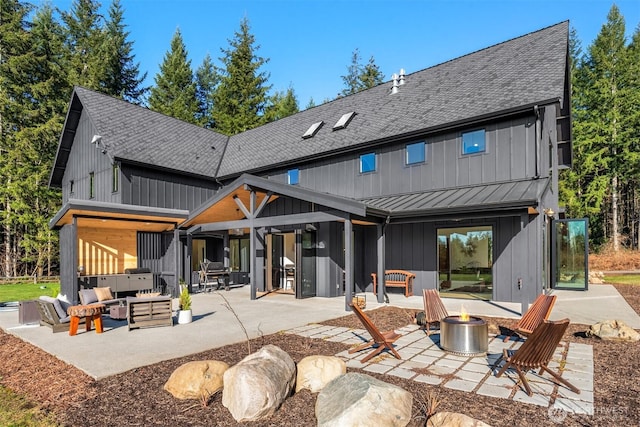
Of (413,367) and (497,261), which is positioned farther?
(497,261)

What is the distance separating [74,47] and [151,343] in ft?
107

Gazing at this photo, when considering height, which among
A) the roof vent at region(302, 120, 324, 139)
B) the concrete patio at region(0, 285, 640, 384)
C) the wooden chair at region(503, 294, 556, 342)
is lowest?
the concrete patio at region(0, 285, 640, 384)

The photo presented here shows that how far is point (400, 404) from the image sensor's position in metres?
3.69

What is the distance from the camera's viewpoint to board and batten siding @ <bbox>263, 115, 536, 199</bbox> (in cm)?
1098

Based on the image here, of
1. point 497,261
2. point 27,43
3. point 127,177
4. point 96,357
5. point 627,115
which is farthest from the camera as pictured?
point 627,115

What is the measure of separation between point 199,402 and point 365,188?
1090 cm

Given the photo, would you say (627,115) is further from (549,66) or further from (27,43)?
(27,43)

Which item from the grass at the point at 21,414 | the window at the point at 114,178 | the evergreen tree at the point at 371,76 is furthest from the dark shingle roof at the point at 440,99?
the evergreen tree at the point at 371,76

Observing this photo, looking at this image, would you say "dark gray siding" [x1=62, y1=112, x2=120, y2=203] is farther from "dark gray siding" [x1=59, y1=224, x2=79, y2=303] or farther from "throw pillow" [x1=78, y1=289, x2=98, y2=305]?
"throw pillow" [x1=78, y1=289, x2=98, y2=305]

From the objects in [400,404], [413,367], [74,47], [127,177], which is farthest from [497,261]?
[74,47]

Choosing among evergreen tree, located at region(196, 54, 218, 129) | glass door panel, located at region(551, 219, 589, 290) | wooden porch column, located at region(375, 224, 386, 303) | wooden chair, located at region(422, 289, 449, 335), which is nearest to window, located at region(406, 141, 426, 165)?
wooden porch column, located at region(375, 224, 386, 303)

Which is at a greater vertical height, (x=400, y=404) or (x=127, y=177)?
(x=127, y=177)

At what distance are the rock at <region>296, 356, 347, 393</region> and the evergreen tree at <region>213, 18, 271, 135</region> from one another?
89.9ft

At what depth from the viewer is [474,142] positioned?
38.8 ft
